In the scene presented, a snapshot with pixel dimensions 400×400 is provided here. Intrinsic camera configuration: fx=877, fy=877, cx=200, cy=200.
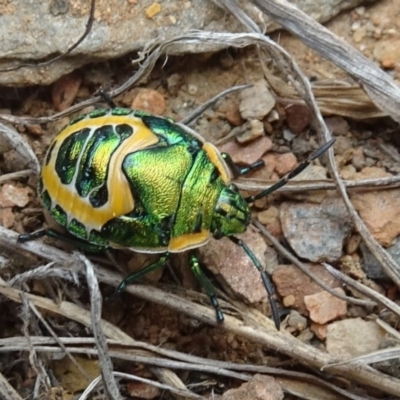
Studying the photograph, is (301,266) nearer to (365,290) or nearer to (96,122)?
(365,290)

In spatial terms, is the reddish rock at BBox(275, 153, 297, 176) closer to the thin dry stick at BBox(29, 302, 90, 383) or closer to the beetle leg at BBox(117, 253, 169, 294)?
the beetle leg at BBox(117, 253, 169, 294)

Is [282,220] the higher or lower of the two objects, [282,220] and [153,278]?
the higher

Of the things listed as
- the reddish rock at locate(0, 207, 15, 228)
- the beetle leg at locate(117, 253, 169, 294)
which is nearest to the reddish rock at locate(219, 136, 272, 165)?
the beetle leg at locate(117, 253, 169, 294)

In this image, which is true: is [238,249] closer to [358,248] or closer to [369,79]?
[358,248]

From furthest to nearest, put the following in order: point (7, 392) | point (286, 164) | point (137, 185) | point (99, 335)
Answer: point (286, 164) < point (137, 185) < point (7, 392) < point (99, 335)

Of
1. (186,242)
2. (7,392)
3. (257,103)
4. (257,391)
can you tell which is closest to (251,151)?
(257,103)

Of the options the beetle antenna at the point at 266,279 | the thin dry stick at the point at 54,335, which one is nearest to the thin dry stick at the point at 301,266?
the beetle antenna at the point at 266,279

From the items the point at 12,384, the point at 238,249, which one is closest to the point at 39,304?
the point at 12,384

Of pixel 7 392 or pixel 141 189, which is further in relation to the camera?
pixel 141 189
